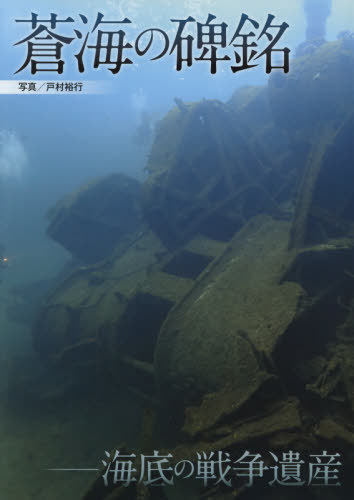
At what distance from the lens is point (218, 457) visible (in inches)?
92.7

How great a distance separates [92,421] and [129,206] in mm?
7189

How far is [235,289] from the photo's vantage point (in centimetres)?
406

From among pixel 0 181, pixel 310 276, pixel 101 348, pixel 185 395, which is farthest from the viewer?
pixel 0 181

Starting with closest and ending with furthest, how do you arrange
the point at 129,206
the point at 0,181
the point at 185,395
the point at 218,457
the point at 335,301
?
the point at 218,457 < the point at 185,395 < the point at 335,301 < the point at 129,206 < the point at 0,181

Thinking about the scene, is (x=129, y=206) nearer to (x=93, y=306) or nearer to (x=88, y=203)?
(x=88, y=203)

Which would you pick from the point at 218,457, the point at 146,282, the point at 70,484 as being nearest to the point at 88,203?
the point at 146,282

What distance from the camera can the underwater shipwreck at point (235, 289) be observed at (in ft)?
8.45

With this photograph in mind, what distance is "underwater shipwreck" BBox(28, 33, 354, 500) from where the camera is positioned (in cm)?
258

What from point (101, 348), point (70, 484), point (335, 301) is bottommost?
point (70, 484)

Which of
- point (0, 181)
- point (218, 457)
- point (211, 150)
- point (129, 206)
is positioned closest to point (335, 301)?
point (218, 457)

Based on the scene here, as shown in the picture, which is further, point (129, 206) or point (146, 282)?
point (129, 206)

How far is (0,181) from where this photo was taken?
206ft

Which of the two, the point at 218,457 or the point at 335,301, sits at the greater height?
the point at 335,301

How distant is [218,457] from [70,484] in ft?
10.7
